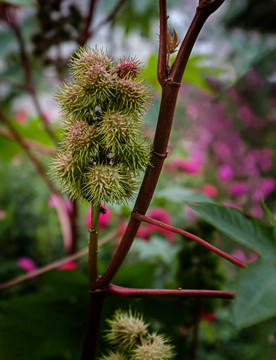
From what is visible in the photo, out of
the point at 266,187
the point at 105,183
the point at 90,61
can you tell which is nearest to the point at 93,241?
the point at 105,183

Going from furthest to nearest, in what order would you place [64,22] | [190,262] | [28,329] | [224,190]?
[224,190]
[64,22]
[190,262]
[28,329]

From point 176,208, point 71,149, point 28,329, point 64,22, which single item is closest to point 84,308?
point 28,329

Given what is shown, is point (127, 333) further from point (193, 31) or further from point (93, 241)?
point (193, 31)

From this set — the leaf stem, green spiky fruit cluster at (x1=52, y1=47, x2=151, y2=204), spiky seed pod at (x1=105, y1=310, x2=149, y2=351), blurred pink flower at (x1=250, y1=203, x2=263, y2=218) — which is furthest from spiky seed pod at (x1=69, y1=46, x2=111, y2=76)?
blurred pink flower at (x1=250, y1=203, x2=263, y2=218)

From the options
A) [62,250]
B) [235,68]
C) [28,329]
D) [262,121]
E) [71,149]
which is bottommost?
[28,329]

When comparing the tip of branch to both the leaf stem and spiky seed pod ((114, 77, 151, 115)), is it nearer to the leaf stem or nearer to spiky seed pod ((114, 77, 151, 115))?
spiky seed pod ((114, 77, 151, 115))

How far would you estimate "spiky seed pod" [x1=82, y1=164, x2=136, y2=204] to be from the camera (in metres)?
0.29

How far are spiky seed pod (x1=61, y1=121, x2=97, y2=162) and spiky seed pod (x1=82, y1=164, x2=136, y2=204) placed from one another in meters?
0.01

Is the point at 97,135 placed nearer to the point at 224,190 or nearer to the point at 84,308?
the point at 84,308

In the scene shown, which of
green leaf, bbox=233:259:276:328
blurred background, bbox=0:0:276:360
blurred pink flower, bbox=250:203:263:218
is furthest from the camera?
blurred pink flower, bbox=250:203:263:218

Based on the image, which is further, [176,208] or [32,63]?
[176,208]

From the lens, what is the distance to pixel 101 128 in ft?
0.98

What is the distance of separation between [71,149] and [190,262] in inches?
19.3

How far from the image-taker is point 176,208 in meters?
1.74
